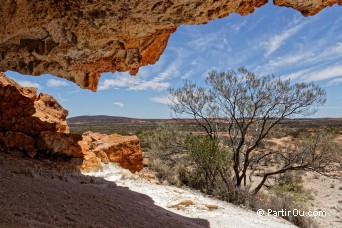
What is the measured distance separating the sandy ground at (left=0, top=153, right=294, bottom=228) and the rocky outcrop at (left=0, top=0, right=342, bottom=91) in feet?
9.06

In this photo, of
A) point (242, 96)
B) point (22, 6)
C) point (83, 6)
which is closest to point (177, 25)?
point (83, 6)

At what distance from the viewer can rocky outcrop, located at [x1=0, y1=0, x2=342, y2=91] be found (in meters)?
6.25

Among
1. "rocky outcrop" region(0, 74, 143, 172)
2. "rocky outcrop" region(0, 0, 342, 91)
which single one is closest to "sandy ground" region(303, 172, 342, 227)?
"rocky outcrop" region(0, 74, 143, 172)

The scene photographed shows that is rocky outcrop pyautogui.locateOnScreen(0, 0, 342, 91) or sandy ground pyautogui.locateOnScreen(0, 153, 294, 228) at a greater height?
rocky outcrop pyautogui.locateOnScreen(0, 0, 342, 91)

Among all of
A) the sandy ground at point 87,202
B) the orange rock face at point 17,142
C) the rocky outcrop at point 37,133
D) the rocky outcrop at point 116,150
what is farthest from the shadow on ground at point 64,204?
the rocky outcrop at point 116,150

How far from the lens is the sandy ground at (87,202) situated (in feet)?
14.4

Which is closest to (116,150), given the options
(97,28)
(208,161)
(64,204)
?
(208,161)

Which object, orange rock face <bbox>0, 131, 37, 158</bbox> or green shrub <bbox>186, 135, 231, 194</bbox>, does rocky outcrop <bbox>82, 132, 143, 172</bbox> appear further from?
green shrub <bbox>186, 135, 231, 194</bbox>

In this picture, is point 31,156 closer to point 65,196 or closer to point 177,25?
point 65,196

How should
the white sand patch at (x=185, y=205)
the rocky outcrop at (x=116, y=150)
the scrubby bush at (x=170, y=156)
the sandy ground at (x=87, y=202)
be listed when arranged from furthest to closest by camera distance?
the scrubby bush at (x=170, y=156)
the rocky outcrop at (x=116, y=150)
the white sand patch at (x=185, y=205)
the sandy ground at (x=87, y=202)

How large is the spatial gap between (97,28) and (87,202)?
354 cm

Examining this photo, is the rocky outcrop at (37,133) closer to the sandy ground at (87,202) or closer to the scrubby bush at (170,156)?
the sandy ground at (87,202)

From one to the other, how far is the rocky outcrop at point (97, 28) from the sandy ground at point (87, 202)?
Result: 2761mm

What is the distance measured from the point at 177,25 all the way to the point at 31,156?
599cm
